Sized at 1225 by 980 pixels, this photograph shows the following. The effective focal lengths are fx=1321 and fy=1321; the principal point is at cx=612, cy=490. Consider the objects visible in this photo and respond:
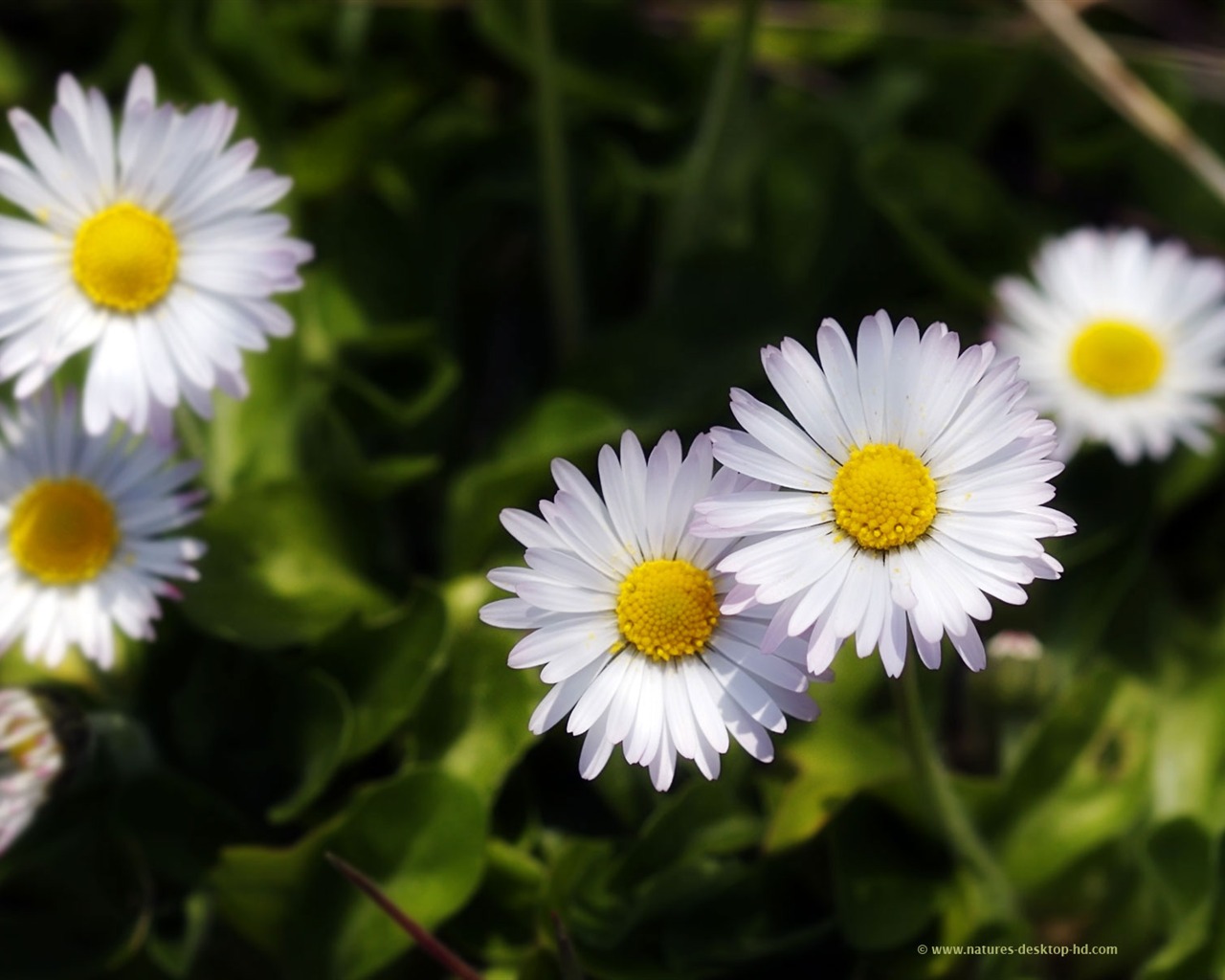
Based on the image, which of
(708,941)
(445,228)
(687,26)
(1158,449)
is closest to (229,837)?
(708,941)

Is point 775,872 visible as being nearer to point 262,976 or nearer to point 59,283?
point 262,976

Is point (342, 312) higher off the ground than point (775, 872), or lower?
higher

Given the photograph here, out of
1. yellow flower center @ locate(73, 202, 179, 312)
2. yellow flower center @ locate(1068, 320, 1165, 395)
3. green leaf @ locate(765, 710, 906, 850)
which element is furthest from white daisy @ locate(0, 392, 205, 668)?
yellow flower center @ locate(1068, 320, 1165, 395)

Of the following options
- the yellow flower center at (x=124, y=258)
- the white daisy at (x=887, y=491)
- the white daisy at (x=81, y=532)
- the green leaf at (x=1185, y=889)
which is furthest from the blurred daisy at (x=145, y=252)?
the green leaf at (x=1185, y=889)

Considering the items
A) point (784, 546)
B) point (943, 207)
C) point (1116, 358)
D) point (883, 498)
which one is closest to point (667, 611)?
point (784, 546)

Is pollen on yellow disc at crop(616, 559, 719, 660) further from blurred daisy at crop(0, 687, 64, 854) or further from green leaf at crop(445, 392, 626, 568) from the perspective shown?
blurred daisy at crop(0, 687, 64, 854)

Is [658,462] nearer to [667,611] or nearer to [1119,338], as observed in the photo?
[667,611]

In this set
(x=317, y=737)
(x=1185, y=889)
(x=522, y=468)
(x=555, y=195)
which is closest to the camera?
(x=1185, y=889)
